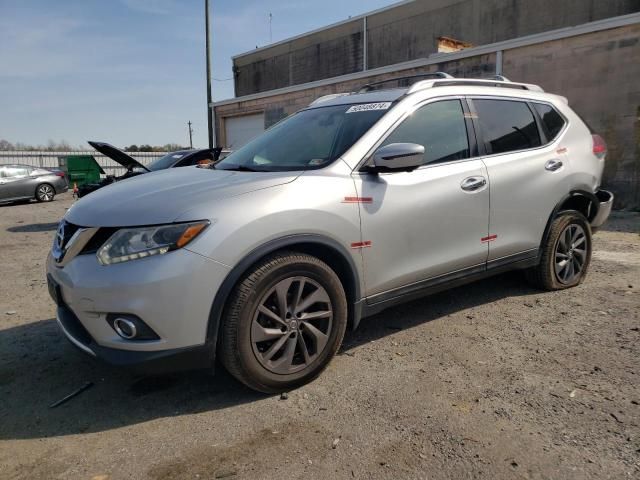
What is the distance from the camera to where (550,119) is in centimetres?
430

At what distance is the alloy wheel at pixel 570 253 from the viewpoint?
14.3ft

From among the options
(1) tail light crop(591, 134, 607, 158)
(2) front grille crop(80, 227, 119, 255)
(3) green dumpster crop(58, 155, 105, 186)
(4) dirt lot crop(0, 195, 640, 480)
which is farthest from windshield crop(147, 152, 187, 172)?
(1) tail light crop(591, 134, 607, 158)

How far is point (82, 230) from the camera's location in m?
2.63

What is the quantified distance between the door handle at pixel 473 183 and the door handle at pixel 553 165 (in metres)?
0.85

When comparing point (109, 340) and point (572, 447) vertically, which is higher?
Answer: point (109, 340)

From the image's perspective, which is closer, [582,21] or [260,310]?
[260,310]

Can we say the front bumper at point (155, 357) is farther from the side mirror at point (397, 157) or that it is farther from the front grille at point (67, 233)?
the side mirror at point (397, 157)

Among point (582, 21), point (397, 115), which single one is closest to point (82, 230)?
point (397, 115)

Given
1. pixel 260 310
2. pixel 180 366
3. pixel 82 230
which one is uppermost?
pixel 82 230

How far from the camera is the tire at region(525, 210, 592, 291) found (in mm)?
4238

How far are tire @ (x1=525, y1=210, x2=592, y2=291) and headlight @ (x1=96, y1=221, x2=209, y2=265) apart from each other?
3.15 metres

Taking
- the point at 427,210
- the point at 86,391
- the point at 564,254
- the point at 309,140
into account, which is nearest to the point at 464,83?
the point at 427,210

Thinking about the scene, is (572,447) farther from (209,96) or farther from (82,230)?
(209,96)

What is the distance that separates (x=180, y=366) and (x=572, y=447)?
1.93 m
